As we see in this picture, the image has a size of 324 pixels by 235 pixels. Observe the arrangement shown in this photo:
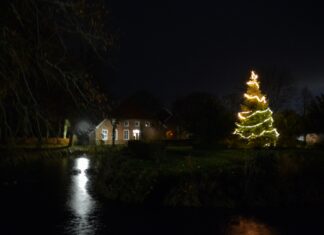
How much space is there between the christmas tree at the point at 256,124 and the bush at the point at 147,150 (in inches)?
545

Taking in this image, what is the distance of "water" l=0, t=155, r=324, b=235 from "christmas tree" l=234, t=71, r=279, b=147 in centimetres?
2543

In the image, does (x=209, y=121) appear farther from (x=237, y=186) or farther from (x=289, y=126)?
(x=237, y=186)

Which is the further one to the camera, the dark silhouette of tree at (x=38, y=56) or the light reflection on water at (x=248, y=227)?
the light reflection on water at (x=248, y=227)

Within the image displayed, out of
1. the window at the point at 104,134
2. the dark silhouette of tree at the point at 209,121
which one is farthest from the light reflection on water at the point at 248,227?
the window at the point at 104,134

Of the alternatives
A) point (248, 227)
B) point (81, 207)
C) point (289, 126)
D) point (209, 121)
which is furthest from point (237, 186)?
point (289, 126)

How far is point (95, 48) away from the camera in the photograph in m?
6.51

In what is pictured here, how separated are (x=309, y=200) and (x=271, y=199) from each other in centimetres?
192

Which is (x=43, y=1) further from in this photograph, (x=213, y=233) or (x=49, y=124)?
(x=213, y=233)

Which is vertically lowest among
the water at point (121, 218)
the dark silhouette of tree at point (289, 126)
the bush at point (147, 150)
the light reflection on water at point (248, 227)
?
the light reflection on water at point (248, 227)

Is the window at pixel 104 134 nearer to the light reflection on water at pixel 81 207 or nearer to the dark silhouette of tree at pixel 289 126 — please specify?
the dark silhouette of tree at pixel 289 126

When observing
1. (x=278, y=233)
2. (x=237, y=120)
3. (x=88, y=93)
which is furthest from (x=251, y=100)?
(x=88, y=93)

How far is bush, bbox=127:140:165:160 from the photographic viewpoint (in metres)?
33.0

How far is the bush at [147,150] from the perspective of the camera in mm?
33031

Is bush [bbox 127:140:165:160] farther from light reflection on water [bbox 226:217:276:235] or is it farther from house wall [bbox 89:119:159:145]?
house wall [bbox 89:119:159:145]
